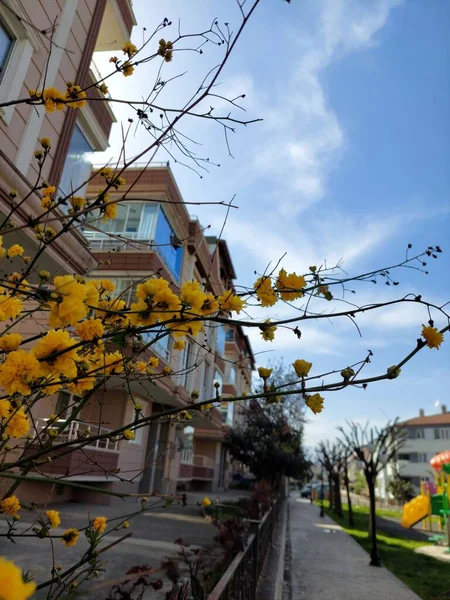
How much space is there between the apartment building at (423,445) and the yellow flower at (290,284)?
2110 inches

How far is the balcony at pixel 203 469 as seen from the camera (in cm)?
2508

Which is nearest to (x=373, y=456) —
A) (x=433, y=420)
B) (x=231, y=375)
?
(x=231, y=375)

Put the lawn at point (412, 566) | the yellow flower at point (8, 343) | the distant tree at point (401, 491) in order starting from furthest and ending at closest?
the distant tree at point (401, 491), the lawn at point (412, 566), the yellow flower at point (8, 343)

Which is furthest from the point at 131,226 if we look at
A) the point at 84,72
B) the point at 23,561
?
the point at 23,561

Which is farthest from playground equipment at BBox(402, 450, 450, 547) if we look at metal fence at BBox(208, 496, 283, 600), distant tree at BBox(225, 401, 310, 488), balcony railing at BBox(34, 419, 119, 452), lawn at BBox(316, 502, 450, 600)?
metal fence at BBox(208, 496, 283, 600)

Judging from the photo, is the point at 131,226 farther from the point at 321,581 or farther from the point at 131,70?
the point at 131,70

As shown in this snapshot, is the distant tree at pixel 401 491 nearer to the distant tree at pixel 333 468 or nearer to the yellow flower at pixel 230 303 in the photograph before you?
the distant tree at pixel 333 468

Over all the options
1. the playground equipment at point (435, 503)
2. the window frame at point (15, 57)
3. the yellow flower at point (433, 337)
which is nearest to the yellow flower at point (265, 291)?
the yellow flower at point (433, 337)

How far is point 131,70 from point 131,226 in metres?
12.4

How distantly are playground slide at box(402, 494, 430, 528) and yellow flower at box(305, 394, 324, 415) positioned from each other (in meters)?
14.7

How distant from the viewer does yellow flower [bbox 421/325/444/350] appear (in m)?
1.43

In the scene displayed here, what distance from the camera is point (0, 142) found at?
546 cm

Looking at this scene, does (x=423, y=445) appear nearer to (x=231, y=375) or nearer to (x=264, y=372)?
(x=231, y=375)

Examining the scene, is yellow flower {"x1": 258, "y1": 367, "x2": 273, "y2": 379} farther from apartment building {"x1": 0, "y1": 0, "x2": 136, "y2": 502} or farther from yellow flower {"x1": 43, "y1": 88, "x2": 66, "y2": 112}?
apartment building {"x1": 0, "y1": 0, "x2": 136, "y2": 502}
